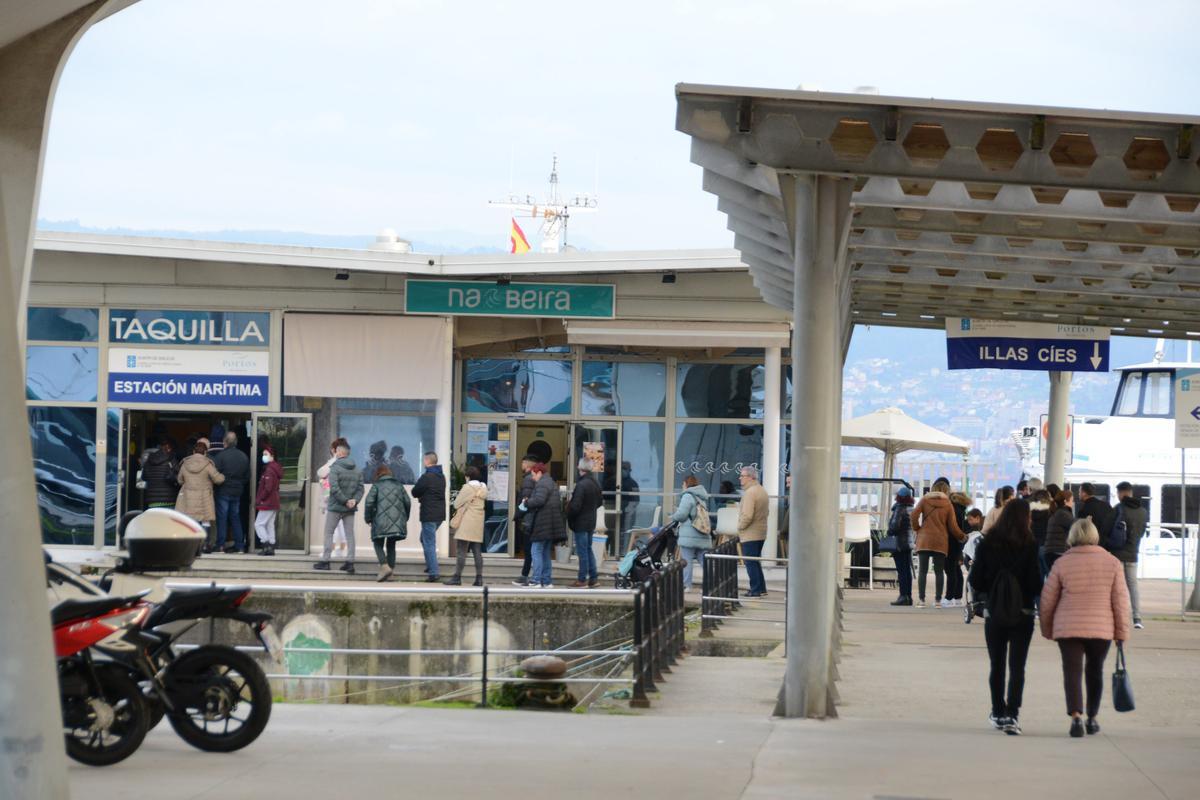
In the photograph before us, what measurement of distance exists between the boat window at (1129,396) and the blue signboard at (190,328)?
21771 mm

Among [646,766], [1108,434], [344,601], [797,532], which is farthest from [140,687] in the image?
[1108,434]

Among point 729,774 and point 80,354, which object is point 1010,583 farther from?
point 80,354

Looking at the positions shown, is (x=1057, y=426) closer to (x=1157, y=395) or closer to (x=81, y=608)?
(x=1157, y=395)

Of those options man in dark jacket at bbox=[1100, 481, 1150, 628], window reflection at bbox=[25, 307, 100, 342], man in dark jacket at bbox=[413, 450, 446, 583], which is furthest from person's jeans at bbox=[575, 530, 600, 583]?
window reflection at bbox=[25, 307, 100, 342]

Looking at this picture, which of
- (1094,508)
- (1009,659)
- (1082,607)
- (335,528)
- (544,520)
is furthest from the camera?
(335,528)

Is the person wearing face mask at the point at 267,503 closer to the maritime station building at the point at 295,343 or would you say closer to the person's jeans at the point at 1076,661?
the maritime station building at the point at 295,343

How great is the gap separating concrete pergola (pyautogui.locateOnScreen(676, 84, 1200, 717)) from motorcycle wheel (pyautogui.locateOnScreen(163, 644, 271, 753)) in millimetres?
3715

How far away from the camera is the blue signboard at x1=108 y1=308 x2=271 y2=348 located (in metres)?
23.0

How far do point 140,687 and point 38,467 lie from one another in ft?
51.9

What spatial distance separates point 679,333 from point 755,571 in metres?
3.82

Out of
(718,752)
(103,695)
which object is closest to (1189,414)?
(718,752)

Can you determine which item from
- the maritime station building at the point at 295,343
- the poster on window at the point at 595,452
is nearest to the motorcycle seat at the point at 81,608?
the maritime station building at the point at 295,343

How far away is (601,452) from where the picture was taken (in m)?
24.3

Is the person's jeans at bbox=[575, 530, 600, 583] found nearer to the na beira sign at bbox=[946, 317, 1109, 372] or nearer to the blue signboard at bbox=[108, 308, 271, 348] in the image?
the na beira sign at bbox=[946, 317, 1109, 372]
